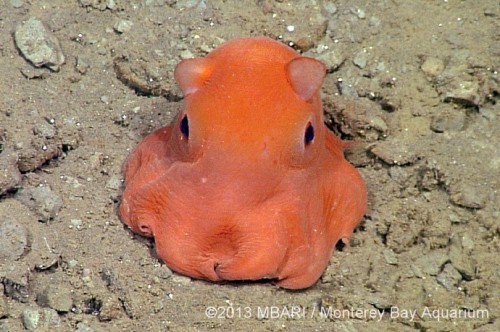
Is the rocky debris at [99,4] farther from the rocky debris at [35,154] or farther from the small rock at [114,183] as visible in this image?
the small rock at [114,183]

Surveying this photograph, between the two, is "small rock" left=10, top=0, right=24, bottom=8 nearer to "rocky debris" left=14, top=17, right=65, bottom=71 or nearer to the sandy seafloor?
the sandy seafloor

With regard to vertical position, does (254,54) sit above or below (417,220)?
above

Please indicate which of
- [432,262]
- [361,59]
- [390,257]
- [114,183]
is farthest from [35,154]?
[432,262]

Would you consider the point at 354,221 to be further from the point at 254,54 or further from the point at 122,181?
the point at 122,181

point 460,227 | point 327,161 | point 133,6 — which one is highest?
point 133,6

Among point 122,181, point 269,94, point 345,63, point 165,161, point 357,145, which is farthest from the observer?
point 345,63

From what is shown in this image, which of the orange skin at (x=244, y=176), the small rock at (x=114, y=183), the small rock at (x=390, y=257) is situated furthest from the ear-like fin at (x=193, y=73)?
the small rock at (x=390, y=257)

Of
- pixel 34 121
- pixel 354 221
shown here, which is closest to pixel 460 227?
pixel 354 221
